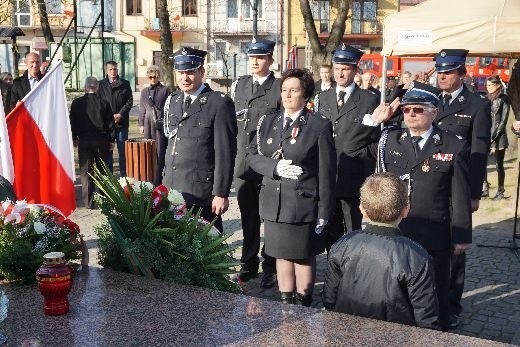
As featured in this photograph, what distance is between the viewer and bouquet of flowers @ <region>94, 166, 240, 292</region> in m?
3.68

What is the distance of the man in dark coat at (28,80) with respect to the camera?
9422 mm

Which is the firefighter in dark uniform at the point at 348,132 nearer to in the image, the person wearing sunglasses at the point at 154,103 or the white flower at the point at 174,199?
the white flower at the point at 174,199

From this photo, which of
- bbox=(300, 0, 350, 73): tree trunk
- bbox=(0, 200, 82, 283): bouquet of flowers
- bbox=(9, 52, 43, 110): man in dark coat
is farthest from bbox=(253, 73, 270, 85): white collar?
bbox=(300, 0, 350, 73): tree trunk

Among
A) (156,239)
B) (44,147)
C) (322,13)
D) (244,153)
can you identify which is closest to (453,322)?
(244,153)

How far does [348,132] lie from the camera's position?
5.56 meters

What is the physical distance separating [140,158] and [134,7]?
42.5 metres

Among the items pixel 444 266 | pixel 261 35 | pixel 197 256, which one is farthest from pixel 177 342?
pixel 261 35

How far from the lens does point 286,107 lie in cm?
465

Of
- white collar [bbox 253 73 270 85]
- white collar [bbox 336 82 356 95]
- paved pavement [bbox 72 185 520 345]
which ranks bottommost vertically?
paved pavement [bbox 72 185 520 345]

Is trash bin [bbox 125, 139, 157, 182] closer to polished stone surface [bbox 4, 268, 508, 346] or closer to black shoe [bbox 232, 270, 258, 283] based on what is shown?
black shoe [bbox 232, 270, 258, 283]

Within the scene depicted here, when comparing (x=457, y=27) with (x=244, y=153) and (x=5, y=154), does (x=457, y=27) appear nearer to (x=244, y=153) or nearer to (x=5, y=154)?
(x=244, y=153)

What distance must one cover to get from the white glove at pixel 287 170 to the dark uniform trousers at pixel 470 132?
1.37m

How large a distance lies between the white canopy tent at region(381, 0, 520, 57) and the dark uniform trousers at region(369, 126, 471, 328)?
3.16 meters

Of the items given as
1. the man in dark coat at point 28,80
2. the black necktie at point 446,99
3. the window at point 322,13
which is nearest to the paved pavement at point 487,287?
the black necktie at point 446,99
